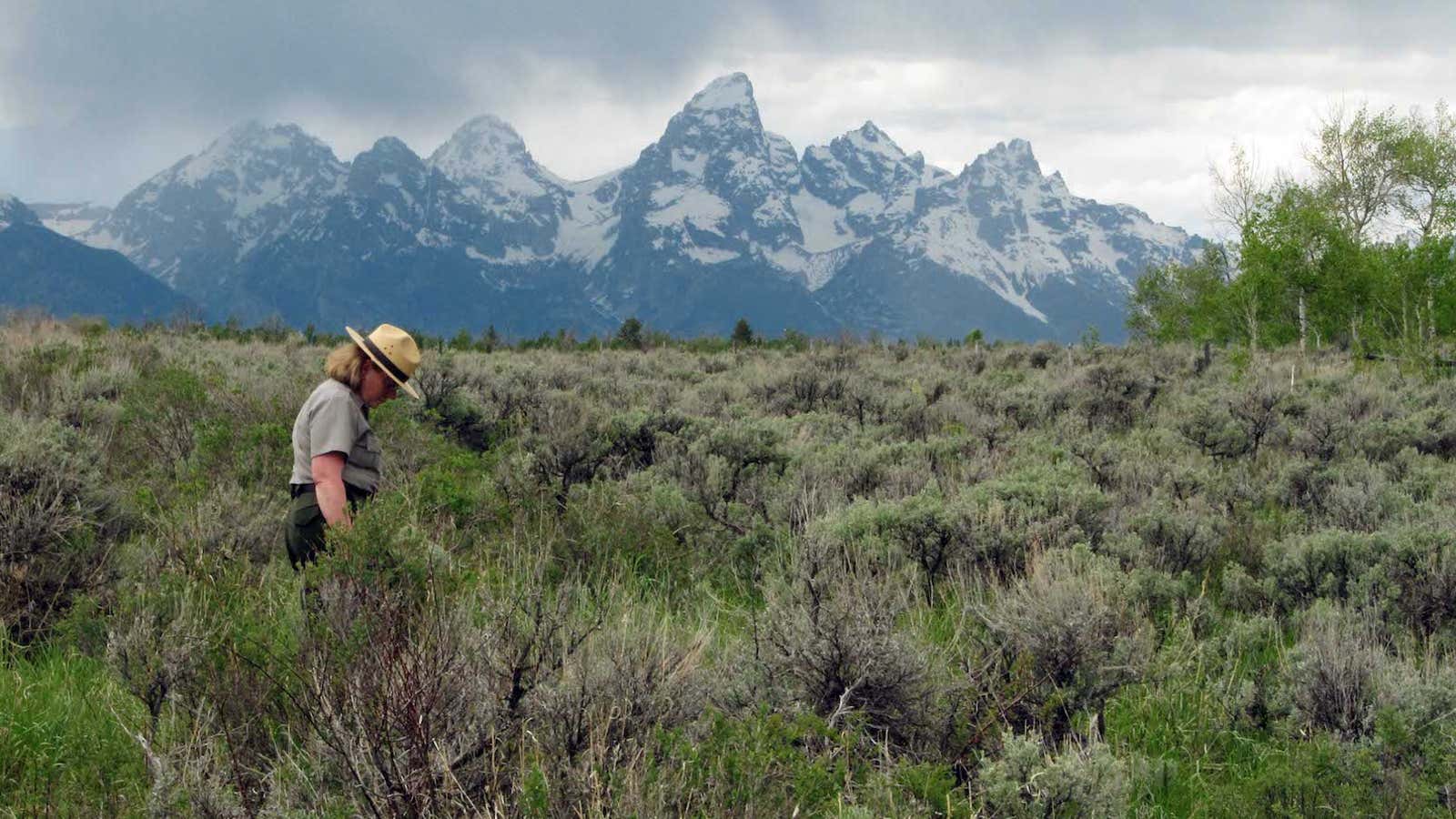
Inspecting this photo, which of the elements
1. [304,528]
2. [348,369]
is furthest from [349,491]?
[348,369]

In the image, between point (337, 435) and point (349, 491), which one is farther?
point (349, 491)

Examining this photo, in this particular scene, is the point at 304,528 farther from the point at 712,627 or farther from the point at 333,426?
the point at 712,627

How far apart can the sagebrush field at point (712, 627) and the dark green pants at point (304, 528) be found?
169 mm

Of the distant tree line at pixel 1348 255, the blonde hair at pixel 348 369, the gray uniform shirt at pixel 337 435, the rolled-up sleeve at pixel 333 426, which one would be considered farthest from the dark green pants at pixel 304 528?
the distant tree line at pixel 1348 255

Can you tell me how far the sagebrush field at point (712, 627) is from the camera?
2869 millimetres

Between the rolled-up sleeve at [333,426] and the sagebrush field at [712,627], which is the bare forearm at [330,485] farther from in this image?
the sagebrush field at [712,627]

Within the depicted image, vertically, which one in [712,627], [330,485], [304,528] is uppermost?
[330,485]

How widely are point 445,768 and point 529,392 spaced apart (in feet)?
31.4

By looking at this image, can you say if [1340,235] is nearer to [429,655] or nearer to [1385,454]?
[1385,454]

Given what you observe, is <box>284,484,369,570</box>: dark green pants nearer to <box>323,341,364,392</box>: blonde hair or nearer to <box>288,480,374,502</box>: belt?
<box>288,480,374,502</box>: belt

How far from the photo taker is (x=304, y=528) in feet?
17.2

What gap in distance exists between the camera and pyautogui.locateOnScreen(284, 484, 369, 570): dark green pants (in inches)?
204

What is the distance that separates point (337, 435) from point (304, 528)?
1.96 feet

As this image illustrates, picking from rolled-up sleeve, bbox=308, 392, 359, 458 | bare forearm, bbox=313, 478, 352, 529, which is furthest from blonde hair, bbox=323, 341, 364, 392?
bare forearm, bbox=313, 478, 352, 529
